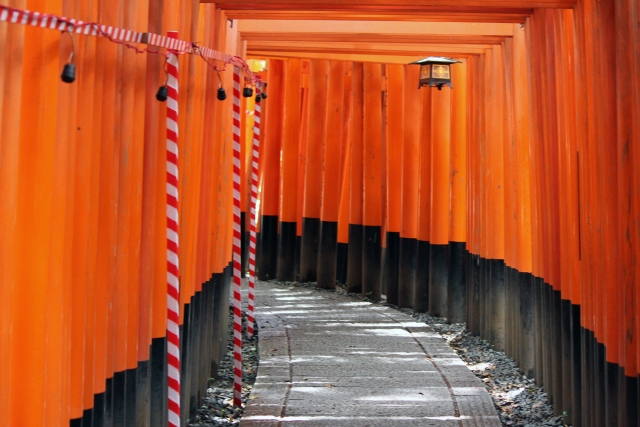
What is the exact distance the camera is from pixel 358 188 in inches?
536

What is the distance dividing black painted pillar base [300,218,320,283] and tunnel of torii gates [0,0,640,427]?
0.55 meters

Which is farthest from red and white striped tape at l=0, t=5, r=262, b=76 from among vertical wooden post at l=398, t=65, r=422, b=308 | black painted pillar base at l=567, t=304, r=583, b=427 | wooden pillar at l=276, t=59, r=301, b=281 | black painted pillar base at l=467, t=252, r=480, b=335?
wooden pillar at l=276, t=59, r=301, b=281

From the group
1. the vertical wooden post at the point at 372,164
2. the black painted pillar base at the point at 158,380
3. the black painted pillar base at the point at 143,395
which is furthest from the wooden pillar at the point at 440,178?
the black painted pillar base at the point at 143,395

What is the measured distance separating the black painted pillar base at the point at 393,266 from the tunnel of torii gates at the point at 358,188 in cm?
4

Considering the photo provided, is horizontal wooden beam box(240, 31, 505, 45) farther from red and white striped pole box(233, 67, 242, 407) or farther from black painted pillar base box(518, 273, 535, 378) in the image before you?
black painted pillar base box(518, 273, 535, 378)

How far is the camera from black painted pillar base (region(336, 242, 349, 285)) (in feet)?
48.0

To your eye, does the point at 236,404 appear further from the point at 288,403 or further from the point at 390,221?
the point at 390,221

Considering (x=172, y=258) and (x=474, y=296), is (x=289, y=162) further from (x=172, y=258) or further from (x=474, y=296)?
(x=172, y=258)

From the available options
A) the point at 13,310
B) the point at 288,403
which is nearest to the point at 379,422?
the point at 288,403

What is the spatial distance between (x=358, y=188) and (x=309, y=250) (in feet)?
5.98

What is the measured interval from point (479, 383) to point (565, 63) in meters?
2.90

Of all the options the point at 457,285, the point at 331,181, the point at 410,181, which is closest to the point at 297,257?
the point at 331,181

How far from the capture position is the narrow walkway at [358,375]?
21.8 feet

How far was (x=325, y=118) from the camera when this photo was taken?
14.4 meters
